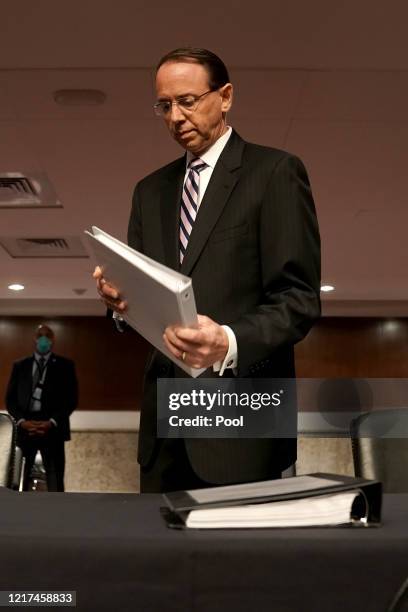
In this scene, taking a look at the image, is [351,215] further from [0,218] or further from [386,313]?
[386,313]

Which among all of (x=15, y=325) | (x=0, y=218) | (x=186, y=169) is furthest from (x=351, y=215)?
(x=15, y=325)

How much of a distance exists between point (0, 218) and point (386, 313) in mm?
6394

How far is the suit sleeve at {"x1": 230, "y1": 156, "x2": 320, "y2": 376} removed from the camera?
1152 millimetres

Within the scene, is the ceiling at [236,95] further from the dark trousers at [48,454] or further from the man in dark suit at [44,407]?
the dark trousers at [48,454]

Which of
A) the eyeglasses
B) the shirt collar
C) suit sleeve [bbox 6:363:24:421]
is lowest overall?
the shirt collar

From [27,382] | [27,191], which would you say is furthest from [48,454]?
[27,191]

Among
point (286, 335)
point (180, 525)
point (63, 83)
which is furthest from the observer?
point (63, 83)

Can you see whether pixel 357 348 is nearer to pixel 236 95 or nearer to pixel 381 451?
pixel 236 95

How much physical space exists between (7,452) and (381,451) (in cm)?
86

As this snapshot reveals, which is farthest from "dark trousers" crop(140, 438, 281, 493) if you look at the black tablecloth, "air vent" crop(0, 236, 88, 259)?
"air vent" crop(0, 236, 88, 259)

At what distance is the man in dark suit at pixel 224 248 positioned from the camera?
1.18 metres

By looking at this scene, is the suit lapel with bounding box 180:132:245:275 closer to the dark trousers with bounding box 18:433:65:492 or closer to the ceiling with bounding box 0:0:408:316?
the ceiling with bounding box 0:0:408:316

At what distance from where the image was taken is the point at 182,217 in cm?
137

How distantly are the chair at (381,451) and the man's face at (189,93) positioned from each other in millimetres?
782
